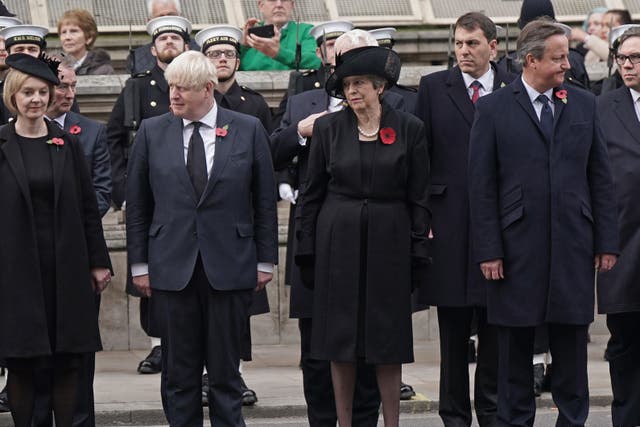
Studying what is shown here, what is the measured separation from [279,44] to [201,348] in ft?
14.7

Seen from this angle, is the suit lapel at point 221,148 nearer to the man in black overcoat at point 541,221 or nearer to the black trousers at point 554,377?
the man in black overcoat at point 541,221

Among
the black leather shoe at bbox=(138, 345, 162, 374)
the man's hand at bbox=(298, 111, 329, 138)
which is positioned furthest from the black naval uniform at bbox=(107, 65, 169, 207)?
the man's hand at bbox=(298, 111, 329, 138)

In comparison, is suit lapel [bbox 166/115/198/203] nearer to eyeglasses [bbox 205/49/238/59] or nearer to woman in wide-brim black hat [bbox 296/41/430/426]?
woman in wide-brim black hat [bbox 296/41/430/426]

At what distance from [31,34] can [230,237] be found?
2.68 meters

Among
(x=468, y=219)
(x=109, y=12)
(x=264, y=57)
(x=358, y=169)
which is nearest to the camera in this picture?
(x=358, y=169)

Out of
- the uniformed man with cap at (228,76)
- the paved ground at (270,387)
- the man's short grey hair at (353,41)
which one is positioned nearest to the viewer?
the man's short grey hair at (353,41)

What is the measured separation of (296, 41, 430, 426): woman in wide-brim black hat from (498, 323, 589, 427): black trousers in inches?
21.4

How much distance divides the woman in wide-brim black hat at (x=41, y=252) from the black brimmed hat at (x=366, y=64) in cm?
149

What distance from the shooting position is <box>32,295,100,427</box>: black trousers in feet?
34.1

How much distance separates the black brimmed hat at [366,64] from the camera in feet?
33.4

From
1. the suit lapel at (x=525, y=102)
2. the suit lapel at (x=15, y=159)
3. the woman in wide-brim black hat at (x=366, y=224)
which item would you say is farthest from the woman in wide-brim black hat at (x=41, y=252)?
the suit lapel at (x=525, y=102)

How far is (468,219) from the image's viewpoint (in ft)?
35.3

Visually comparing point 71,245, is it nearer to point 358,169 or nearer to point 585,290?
point 358,169

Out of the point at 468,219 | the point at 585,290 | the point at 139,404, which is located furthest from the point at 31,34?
the point at 585,290
